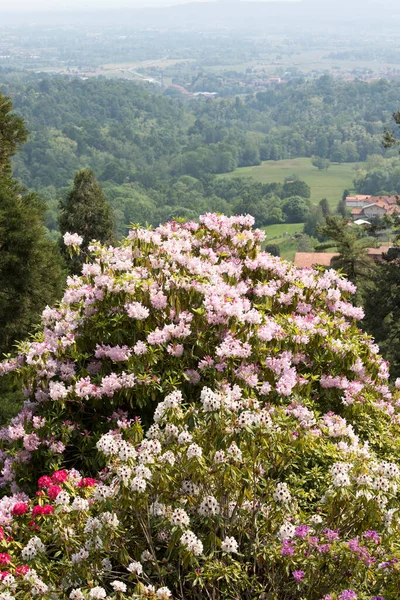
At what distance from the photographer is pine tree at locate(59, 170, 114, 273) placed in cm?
2184

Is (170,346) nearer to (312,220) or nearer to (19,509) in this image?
(19,509)

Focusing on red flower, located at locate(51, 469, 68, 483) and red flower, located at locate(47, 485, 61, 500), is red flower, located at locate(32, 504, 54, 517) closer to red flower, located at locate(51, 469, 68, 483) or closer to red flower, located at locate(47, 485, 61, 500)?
red flower, located at locate(47, 485, 61, 500)

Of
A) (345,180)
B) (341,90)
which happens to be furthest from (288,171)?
(341,90)

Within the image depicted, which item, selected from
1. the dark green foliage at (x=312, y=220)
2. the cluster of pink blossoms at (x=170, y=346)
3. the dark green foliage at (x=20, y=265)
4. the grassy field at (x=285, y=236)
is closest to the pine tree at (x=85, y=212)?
the dark green foliage at (x=20, y=265)

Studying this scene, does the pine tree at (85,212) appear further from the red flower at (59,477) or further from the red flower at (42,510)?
the red flower at (42,510)

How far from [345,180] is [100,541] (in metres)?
109

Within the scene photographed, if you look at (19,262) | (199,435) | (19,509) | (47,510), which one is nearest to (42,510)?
(47,510)

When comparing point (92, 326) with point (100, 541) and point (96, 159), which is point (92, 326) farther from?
point (96, 159)

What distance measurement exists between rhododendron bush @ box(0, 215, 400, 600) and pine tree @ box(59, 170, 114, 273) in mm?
14727

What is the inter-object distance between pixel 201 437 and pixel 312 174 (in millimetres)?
112947

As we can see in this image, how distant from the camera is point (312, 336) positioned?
19.7ft

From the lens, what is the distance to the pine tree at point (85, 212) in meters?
21.8

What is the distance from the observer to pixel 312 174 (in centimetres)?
11375

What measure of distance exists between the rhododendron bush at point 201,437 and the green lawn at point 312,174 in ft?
293
